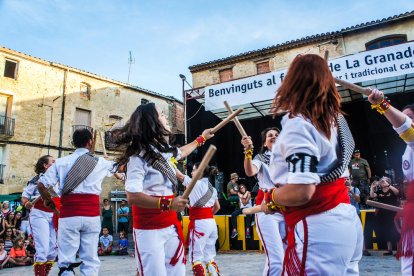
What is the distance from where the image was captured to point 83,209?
4.32m

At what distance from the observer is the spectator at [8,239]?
1038 cm

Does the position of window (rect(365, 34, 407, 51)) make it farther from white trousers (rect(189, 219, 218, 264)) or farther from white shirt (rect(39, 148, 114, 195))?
white shirt (rect(39, 148, 114, 195))

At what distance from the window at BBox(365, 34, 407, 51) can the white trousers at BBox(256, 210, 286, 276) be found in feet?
57.2

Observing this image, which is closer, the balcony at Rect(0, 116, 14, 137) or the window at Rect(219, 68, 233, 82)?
the balcony at Rect(0, 116, 14, 137)

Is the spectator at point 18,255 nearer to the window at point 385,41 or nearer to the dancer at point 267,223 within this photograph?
the dancer at point 267,223

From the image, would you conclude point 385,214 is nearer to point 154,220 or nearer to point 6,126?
point 154,220

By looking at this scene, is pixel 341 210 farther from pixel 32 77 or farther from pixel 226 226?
pixel 32 77

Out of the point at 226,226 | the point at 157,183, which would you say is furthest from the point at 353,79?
the point at 157,183

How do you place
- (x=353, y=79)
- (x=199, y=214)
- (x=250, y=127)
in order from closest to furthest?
(x=199, y=214) → (x=353, y=79) → (x=250, y=127)

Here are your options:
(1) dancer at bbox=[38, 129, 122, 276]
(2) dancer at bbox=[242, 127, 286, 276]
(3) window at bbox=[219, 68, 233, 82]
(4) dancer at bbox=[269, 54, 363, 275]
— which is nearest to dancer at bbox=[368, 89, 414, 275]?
(4) dancer at bbox=[269, 54, 363, 275]

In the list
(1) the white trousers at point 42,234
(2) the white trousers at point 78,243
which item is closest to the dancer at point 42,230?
(1) the white trousers at point 42,234

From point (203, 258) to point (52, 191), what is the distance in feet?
8.36

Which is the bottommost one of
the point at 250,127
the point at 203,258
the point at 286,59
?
the point at 203,258

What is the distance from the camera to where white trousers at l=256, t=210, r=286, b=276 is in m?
3.73
